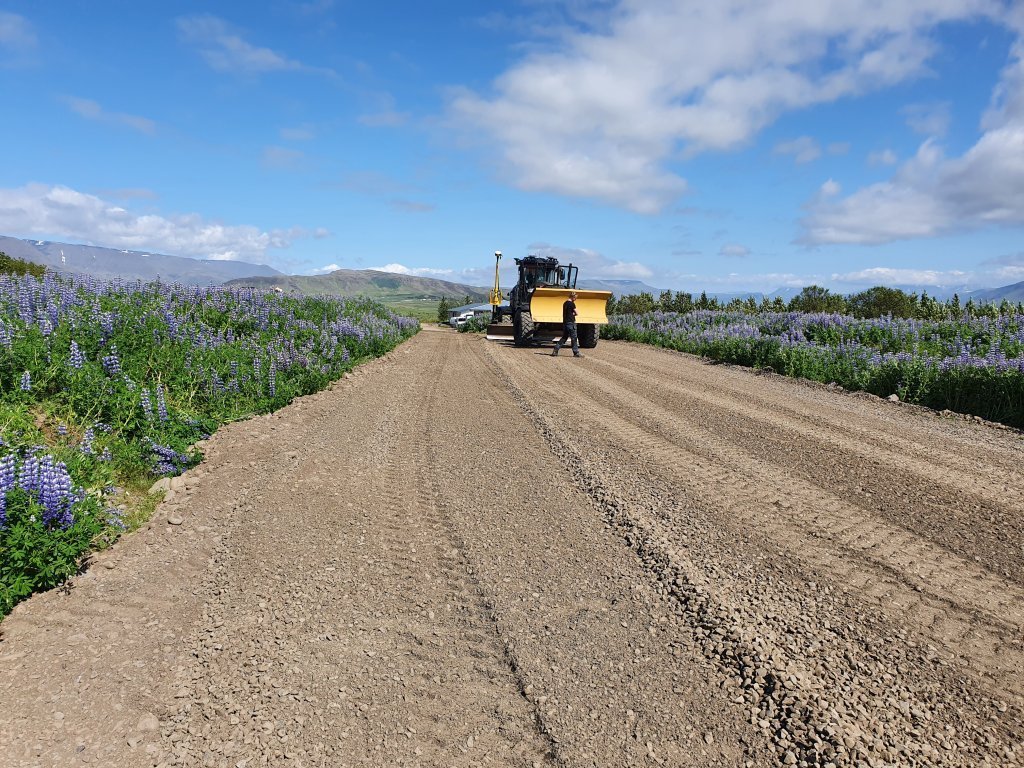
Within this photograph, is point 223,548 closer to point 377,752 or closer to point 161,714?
point 161,714

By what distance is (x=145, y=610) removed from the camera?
3.66 meters

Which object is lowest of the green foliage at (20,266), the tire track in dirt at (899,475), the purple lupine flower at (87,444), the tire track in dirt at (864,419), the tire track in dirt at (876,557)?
the tire track in dirt at (876,557)

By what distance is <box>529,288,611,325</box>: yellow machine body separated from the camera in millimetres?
19953

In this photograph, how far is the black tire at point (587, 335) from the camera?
816 inches

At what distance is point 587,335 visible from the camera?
68.5ft

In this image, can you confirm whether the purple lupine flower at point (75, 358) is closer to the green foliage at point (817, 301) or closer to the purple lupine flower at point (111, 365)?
the purple lupine flower at point (111, 365)

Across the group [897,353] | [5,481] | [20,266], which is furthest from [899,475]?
[20,266]

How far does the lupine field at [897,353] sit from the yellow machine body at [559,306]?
11.8 feet

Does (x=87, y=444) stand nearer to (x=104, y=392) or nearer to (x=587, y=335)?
(x=104, y=392)

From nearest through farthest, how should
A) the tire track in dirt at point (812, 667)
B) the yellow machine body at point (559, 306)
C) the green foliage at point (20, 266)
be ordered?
the tire track in dirt at point (812, 667) → the yellow machine body at point (559, 306) → the green foliage at point (20, 266)

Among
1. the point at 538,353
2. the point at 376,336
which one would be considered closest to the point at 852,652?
the point at 376,336

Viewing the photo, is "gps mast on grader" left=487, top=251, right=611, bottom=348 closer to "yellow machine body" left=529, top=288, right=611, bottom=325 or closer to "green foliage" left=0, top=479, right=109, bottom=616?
"yellow machine body" left=529, top=288, right=611, bottom=325

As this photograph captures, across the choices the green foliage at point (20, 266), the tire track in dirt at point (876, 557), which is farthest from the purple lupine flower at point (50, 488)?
the green foliage at point (20, 266)

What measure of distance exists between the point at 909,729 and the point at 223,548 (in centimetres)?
433
